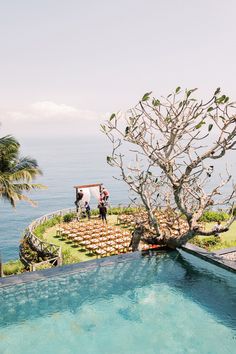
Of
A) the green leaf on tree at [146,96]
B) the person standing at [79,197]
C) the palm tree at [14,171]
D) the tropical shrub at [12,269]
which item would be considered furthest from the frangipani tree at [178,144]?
the person standing at [79,197]

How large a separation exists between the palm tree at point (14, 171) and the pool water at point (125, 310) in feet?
21.4

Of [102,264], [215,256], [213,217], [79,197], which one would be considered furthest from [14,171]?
[213,217]

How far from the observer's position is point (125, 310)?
11219 millimetres

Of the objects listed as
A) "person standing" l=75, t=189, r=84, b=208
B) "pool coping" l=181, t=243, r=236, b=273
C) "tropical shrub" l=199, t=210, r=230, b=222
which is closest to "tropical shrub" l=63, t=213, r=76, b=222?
"person standing" l=75, t=189, r=84, b=208

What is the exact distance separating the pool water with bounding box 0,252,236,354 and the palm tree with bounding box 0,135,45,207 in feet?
21.4

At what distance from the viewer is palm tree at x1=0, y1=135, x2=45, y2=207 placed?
17.7 metres

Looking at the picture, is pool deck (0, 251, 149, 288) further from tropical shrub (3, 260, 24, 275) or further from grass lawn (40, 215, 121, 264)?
tropical shrub (3, 260, 24, 275)

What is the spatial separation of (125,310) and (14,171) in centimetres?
1058

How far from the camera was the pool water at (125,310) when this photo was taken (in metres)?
9.47

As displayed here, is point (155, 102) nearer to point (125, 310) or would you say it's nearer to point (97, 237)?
point (125, 310)

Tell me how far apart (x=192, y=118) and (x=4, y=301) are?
9.31 meters

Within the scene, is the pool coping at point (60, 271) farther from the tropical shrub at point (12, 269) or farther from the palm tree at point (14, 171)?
the tropical shrub at point (12, 269)

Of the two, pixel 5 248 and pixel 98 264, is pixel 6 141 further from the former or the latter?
pixel 5 248

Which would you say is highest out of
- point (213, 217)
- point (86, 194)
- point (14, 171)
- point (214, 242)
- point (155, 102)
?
point (155, 102)
